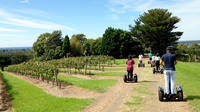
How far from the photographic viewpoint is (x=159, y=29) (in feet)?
122

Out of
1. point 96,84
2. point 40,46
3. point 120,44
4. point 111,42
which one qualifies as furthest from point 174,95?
point 40,46

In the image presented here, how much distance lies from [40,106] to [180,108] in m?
6.80

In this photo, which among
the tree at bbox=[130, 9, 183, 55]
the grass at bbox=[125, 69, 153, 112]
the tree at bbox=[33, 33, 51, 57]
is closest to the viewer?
the grass at bbox=[125, 69, 153, 112]

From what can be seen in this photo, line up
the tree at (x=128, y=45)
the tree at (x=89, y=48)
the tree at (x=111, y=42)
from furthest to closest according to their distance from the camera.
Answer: the tree at (x=89, y=48), the tree at (x=111, y=42), the tree at (x=128, y=45)

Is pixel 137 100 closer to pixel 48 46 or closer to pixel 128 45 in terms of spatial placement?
pixel 128 45

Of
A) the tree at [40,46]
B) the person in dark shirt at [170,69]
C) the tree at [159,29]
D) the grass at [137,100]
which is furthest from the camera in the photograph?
the tree at [40,46]

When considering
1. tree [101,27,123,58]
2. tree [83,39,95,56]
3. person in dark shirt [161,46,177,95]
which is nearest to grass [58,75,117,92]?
person in dark shirt [161,46,177,95]

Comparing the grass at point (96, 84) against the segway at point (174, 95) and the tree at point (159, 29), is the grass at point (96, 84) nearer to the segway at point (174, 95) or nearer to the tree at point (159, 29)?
the segway at point (174, 95)

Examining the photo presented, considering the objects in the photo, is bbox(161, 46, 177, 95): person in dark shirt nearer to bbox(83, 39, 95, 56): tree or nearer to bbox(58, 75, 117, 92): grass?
bbox(58, 75, 117, 92): grass

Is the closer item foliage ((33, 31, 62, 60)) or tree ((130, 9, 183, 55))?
tree ((130, 9, 183, 55))

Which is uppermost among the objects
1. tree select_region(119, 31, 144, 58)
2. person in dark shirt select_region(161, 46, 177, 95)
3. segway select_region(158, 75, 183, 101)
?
tree select_region(119, 31, 144, 58)

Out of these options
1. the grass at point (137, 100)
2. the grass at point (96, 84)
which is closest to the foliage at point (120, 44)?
the grass at point (96, 84)

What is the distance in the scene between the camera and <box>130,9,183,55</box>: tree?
38.6 m

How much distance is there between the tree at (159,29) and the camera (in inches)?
1521
